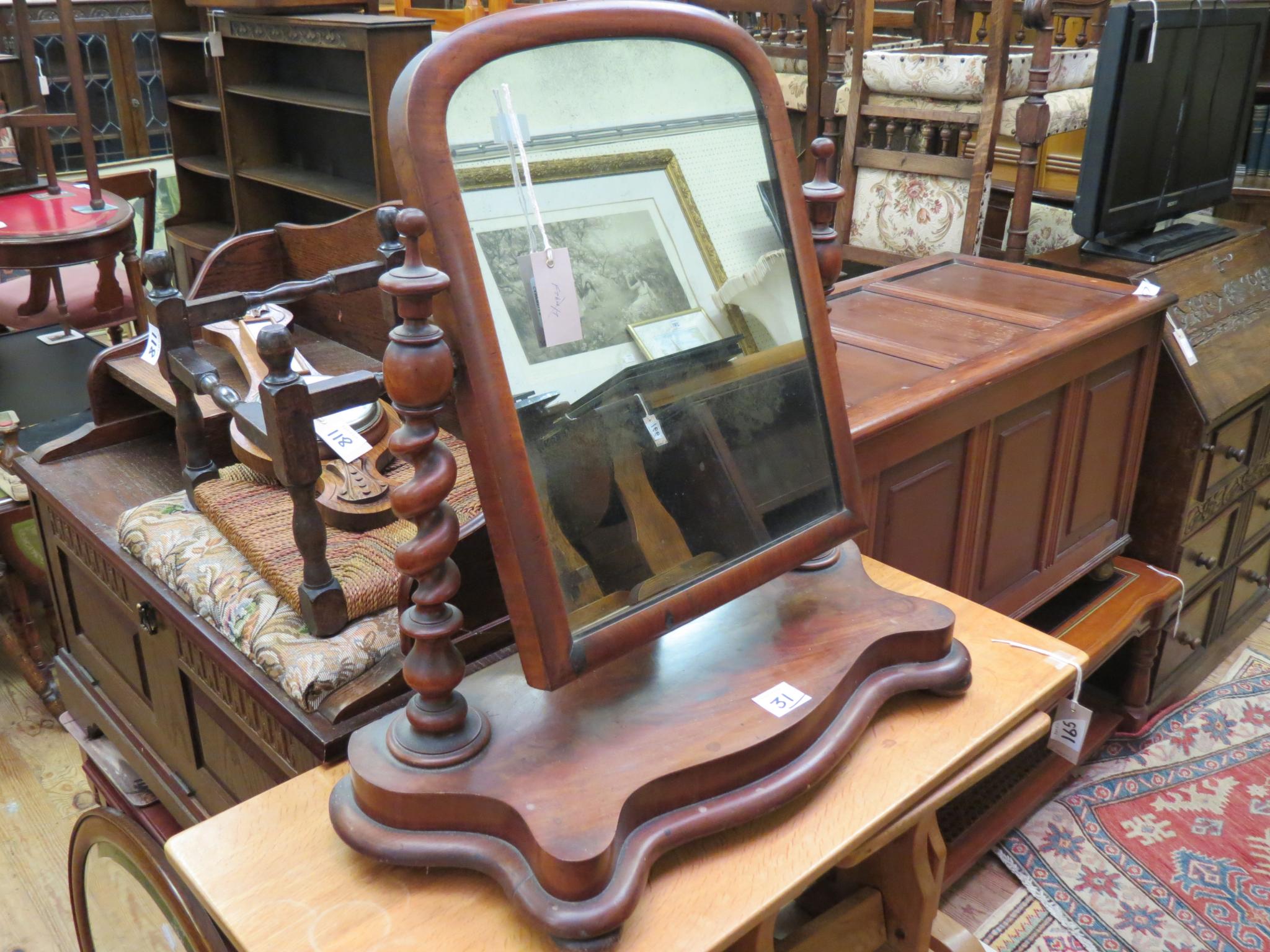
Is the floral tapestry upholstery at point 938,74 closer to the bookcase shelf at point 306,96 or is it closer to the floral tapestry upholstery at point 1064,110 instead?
the floral tapestry upholstery at point 1064,110

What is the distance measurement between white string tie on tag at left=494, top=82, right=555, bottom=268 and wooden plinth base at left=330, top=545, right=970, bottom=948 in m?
0.36

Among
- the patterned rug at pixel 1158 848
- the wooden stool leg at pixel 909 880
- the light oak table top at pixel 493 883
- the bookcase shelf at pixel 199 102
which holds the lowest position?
the patterned rug at pixel 1158 848

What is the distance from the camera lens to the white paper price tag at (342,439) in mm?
1027

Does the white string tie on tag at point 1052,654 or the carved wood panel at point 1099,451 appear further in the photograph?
the carved wood panel at point 1099,451

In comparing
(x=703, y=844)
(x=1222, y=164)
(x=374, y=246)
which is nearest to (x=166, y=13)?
(x=374, y=246)

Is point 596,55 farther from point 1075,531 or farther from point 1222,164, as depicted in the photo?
point 1222,164

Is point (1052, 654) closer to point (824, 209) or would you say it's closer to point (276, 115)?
point (824, 209)

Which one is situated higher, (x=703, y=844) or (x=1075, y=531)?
(x=703, y=844)

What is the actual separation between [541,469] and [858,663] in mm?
343

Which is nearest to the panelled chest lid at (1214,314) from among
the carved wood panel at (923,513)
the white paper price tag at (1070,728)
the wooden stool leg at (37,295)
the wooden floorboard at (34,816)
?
the carved wood panel at (923,513)

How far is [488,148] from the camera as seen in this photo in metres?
0.78

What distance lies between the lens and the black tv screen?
2.07 m

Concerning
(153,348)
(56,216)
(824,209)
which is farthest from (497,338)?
(56,216)

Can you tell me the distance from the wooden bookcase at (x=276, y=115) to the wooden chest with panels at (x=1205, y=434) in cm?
243
